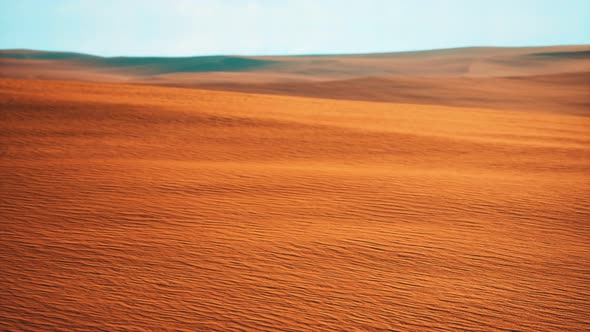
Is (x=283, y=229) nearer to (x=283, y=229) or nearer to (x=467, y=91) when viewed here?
(x=283, y=229)

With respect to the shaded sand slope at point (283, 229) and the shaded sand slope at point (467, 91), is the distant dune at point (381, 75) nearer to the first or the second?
the shaded sand slope at point (467, 91)

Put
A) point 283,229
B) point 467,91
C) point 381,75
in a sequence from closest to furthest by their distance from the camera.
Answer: point 283,229 < point 467,91 < point 381,75

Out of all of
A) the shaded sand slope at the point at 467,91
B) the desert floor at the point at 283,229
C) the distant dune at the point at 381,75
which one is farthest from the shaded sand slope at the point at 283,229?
the distant dune at the point at 381,75

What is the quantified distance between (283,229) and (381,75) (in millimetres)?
Result: 73596

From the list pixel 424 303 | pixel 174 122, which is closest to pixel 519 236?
pixel 424 303

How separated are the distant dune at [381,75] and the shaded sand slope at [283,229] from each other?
26.0 m

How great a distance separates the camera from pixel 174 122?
1555cm

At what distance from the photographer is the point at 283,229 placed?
24.2 ft

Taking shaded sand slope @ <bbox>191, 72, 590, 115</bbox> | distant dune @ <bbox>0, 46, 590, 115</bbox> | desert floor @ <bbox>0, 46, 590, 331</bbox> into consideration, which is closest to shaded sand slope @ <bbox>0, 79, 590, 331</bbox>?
desert floor @ <bbox>0, 46, 590, 331</bbox>

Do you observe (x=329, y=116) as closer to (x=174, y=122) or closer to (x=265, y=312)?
(x=174, y=122)

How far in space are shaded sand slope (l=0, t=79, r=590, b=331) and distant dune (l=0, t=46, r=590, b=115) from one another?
26009 mm

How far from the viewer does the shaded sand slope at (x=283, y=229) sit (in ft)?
17.0

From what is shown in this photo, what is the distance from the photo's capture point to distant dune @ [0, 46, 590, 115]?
41531 millimetres

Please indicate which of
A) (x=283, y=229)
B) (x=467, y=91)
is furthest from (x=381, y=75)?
(x=283, y=229)
